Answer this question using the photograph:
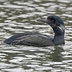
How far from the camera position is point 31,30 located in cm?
1966

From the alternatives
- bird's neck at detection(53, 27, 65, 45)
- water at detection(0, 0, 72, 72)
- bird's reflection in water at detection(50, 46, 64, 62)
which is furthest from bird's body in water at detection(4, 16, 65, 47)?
bird's reflection in water at detection(50, 46, 64, 62)

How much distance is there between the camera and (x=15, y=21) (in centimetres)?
2105

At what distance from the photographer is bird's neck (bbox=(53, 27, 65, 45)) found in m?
18.0

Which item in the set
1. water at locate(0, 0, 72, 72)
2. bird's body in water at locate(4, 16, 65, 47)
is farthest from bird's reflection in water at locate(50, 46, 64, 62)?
bird's body in water at locate(4, 16, 65, 47)

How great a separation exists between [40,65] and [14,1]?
9.65m

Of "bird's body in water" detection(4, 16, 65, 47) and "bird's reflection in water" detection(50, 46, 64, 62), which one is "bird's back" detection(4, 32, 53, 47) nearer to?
"bird's body in water" detection(4, 16, 65, 47)

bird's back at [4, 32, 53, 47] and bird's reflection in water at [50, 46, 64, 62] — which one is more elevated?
bird's back at [4, 32, 53, 47]

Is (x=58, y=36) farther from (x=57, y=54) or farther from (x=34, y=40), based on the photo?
(x=57, y=54)

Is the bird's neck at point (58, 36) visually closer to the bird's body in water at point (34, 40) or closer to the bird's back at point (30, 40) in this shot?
the bird's body in water at point (34, 40)

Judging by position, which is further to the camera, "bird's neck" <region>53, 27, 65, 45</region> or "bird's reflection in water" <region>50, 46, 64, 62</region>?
"bird's neck" <region>53, 27, 65, 45</region>

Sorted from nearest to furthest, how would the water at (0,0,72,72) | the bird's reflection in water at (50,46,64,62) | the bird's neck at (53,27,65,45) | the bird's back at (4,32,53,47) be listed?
the water at (0,0,72,72), the bird's reflection in water at (50,46,64,62), the bird's back at (4,32,53,47), the bird's neck at (53,27,65,45)

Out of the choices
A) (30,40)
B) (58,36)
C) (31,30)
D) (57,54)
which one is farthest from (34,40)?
(31,30)

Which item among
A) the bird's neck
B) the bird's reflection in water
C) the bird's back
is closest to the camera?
the bird's reflection in water

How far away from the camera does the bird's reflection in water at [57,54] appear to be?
626 inches
